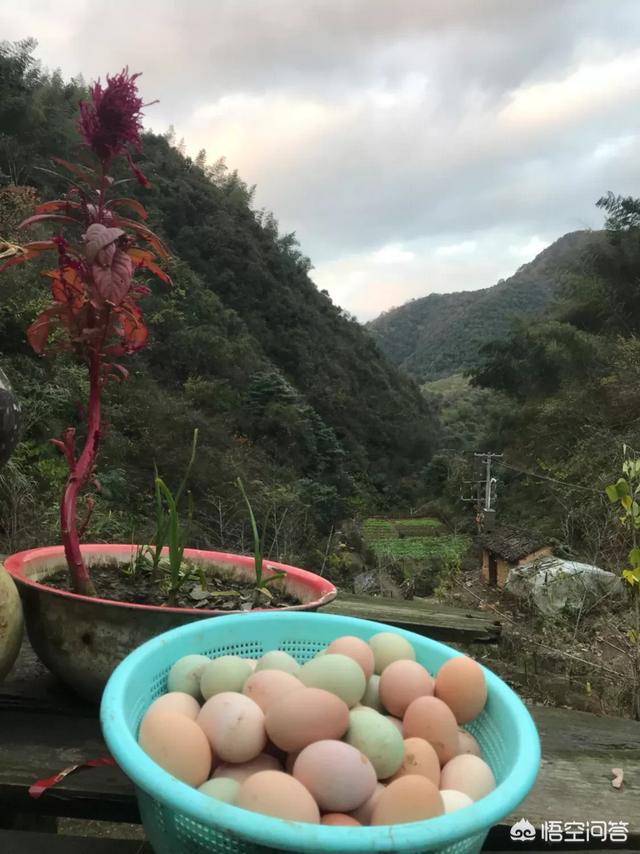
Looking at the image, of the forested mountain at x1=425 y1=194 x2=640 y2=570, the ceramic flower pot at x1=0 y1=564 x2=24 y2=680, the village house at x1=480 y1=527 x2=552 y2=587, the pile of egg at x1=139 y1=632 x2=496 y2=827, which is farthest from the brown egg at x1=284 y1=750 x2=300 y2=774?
the village house at x1=480 y1=527 x2=552 y2=587

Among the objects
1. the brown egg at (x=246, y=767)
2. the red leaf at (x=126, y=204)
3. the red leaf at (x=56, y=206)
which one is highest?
the red leaf at (x=126, y=204)

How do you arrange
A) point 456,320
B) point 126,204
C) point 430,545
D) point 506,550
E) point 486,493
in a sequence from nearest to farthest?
1. point 126,204
2. point 506,550
3. point 486,493
4. point 430,545
5. point 456,320

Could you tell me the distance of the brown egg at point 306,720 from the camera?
0.52 metres

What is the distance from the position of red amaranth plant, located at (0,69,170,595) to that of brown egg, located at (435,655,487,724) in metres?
0.51

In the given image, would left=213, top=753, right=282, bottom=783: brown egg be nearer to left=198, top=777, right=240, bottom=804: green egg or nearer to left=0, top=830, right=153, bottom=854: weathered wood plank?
left=198, top=777, right=240, bottom=804: green egg

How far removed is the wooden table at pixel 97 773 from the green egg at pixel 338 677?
0.78ft

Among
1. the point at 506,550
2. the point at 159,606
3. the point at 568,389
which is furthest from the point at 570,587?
the point at 568,389

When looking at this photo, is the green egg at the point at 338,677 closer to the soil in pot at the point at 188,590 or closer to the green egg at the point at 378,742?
the green egg at the point at 378,742

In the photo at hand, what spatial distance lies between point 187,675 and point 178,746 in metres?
0.13

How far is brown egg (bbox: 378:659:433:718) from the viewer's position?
23.8 inches

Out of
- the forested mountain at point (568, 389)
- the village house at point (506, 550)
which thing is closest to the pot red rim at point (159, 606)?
the forested mountain at point (568, 389)

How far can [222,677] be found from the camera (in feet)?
1.94

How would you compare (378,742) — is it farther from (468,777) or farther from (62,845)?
(62,845)

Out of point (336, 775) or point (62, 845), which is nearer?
point (336, 775)
